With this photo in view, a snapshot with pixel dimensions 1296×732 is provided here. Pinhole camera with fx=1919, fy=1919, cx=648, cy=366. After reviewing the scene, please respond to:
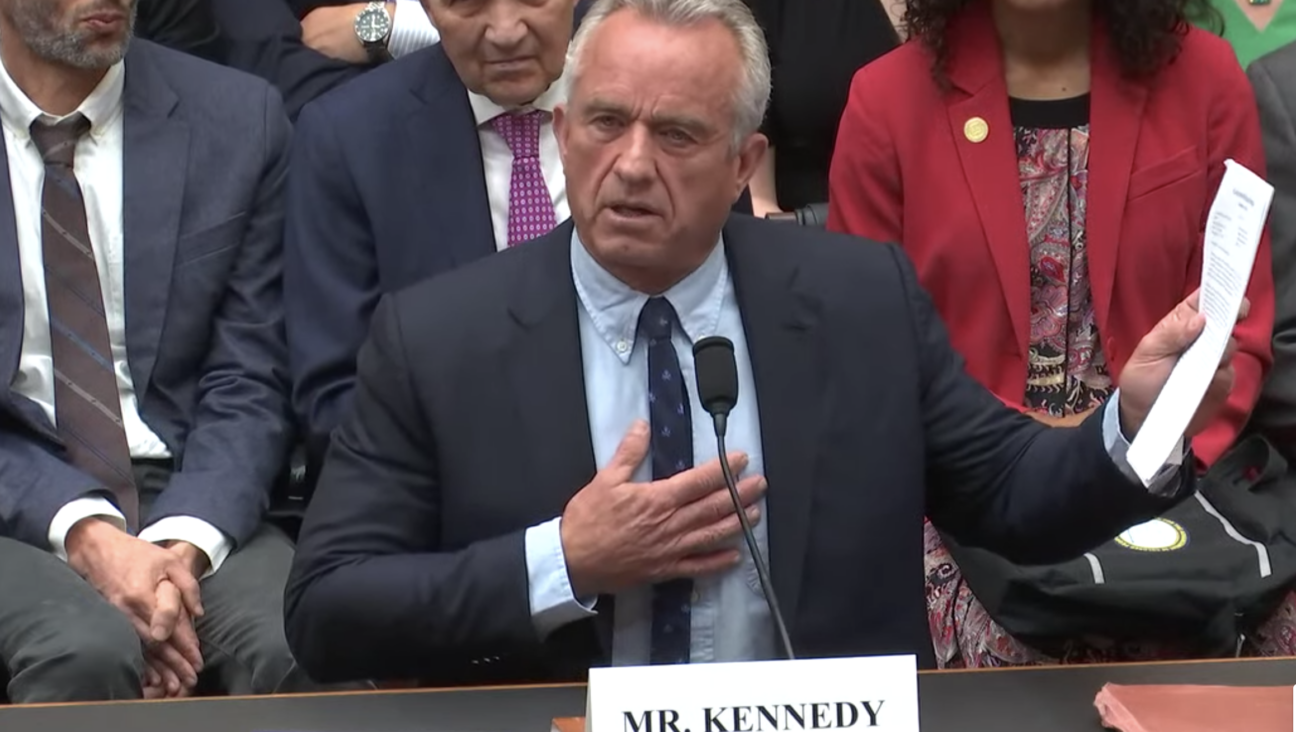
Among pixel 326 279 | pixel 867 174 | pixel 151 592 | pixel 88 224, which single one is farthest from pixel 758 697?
pixel 88 224

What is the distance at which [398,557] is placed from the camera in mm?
1958

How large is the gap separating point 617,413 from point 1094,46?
1.17 m

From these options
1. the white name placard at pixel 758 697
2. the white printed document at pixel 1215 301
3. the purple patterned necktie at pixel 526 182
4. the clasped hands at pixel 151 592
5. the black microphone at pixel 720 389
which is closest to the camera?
the white name placard at pixel 758 697

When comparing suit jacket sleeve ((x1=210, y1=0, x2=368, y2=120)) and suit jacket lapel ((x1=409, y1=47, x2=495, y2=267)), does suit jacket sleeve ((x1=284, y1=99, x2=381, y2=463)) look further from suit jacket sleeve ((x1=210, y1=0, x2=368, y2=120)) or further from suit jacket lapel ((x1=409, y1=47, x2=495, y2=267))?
suit jacket sleeve ((x1=210, y1=0, x2=368, y2=120))

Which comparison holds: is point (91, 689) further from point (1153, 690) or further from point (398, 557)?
point (1153, 690)

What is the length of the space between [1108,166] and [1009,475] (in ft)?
2.72

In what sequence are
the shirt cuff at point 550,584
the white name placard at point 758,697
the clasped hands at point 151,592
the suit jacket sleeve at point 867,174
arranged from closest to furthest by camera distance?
1. the white name placard at point 758,697
2. the shirt cuff at point 550,584
3. the clasped hands at point 151,592
4. the suit jacket sleeve at point 867,174

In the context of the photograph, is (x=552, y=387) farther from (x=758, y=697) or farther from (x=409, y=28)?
(x=409, y=28)

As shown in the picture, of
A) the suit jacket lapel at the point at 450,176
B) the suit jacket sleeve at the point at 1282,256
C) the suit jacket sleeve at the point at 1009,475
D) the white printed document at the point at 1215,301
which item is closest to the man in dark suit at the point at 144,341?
the suit jacket lapel at the point at 450,176

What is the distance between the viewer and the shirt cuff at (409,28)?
10.7 ft

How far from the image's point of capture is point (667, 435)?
6.50 feet

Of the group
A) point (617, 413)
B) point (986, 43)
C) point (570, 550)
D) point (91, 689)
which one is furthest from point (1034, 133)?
point (91, 689)

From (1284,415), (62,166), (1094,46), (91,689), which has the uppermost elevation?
(1094,46)

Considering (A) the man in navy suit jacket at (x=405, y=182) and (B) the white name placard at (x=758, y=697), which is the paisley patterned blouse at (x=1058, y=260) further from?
(B) the white name placard at (x=758, y=697)
